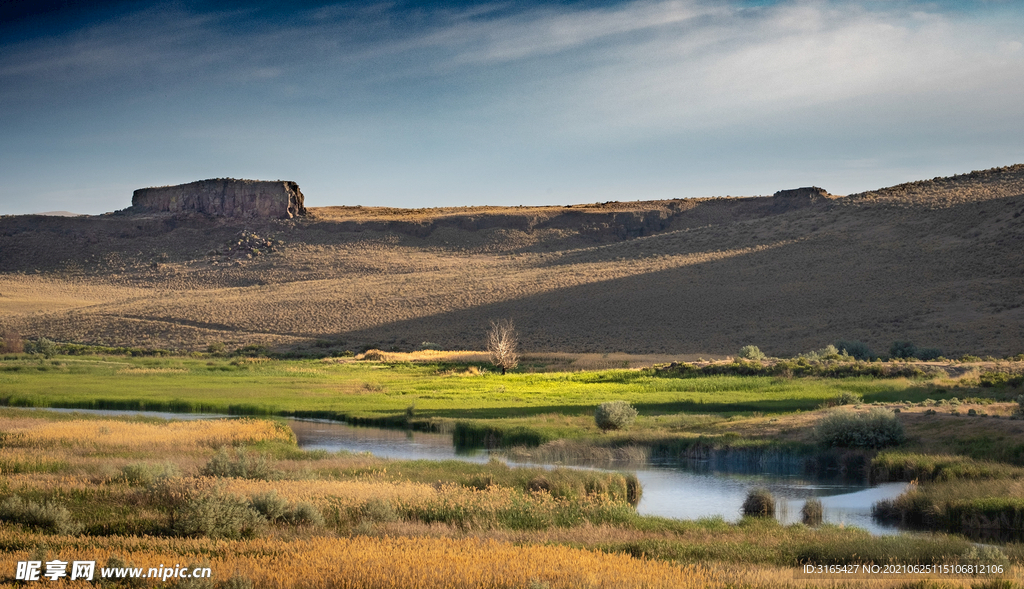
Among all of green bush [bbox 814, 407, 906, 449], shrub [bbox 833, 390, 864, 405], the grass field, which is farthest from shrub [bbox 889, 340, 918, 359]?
the grass field

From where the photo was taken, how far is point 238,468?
16.7 metres

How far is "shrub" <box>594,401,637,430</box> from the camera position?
25438 millimetres

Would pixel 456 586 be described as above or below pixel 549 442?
above

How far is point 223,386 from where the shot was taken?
38.7m

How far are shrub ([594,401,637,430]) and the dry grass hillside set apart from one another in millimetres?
32239

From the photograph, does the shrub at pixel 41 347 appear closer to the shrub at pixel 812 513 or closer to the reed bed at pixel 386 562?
the reed bed at pixel 386 562

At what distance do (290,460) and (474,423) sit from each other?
8.49m

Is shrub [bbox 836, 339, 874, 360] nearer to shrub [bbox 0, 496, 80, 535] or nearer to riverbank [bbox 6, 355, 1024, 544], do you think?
riverbank [bbox 6, 355, 1024, 544]

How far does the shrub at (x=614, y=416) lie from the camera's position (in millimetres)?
25438

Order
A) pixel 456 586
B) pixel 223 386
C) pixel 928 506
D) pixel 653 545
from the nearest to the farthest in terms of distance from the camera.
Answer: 1. pixel 456 586
2. pixel 653 545
3. pixel 928 506
4. pixel 223 386

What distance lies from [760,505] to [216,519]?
1000cm

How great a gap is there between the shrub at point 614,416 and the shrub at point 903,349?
2779 cm

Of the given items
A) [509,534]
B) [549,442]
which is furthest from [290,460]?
[509,534]

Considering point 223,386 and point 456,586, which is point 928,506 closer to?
point 456,586
